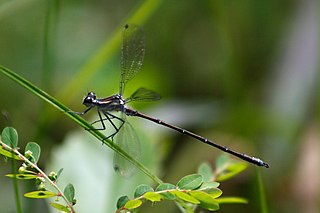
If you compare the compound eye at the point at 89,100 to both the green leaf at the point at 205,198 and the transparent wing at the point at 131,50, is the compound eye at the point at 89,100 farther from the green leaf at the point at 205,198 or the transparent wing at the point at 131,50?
the green leaf at the point at 205,198

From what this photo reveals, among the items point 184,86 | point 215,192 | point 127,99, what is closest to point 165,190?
point 215,192

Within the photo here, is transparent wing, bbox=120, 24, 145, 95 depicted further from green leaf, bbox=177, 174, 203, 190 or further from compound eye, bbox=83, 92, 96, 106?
green leaf, bbox=177, 174, 203, 190

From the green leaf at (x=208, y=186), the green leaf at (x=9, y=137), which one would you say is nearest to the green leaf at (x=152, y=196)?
the green leaf at (x=208, y=186)

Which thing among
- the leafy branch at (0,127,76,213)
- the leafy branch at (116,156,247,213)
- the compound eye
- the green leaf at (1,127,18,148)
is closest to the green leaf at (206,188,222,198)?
the leafy branch at (116,156,247,213)

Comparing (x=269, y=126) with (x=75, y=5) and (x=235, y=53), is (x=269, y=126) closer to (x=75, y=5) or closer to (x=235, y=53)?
(x=235, y=53)

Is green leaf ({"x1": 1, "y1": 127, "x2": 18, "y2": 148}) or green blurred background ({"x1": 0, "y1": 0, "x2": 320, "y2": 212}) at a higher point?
green blurred background ({"x1": 0, "y1": 0, "x2": 320, "y2": 212})

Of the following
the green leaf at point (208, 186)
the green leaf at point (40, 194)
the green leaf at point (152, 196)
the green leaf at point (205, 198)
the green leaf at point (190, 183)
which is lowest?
the green leaf at point (40, 194)

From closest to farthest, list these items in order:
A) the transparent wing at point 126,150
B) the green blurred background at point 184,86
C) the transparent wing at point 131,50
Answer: the transparent wing at point 126,150 < the transparent wing at point 131,50 < the green blurred background at point 184,86
